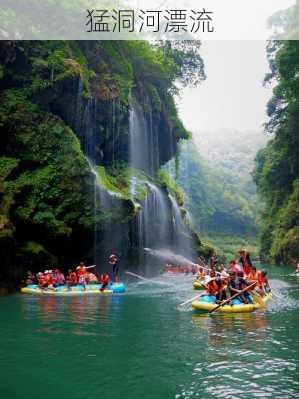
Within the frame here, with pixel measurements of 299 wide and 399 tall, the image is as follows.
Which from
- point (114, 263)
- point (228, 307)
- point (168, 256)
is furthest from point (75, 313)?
point (168, 256)

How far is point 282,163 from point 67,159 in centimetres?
2535

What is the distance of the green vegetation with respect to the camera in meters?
36.2

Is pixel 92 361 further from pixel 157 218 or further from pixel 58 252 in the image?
pixel 157 218

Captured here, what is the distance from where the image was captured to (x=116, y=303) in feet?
57.6

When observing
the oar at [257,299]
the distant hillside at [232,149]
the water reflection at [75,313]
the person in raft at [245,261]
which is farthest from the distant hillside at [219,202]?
the oar at [257,299]

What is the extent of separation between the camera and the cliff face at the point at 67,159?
2267 cm

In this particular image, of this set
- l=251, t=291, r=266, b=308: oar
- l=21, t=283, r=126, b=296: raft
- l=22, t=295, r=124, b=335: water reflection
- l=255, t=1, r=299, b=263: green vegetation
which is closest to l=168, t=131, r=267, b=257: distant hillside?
l=255, t=1, r=299, b=263: green vegetation

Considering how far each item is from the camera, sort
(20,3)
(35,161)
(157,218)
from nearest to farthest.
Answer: (35,161)
(20,3)
(157,218)

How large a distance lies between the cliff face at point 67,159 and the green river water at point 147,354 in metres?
7.61

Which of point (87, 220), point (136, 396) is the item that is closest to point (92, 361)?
point (136, 396)

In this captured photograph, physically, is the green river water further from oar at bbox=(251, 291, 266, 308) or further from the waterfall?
the waterfall

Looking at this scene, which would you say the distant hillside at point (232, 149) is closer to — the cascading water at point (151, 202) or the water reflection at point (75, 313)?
the cascading water at point (151, 202)

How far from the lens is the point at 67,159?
24.0m

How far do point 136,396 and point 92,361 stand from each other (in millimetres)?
2072
